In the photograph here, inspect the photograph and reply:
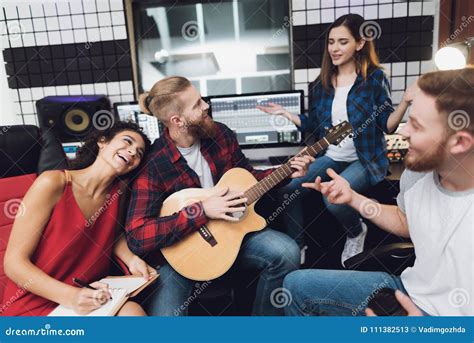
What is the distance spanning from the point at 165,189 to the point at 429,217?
0.89m

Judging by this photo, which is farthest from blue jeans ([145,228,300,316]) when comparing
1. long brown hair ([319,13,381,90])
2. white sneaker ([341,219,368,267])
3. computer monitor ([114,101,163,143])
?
long brown hair ([319,13,381,90])

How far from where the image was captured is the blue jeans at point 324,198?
1351 mm

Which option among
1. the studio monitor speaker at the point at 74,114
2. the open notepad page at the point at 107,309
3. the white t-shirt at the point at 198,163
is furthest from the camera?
the studio monitor speaker at the point at 74,114

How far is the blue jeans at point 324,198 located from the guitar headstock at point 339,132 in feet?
0.30

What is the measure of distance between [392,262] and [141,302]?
891mm

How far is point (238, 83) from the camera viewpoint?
1558 millimetres

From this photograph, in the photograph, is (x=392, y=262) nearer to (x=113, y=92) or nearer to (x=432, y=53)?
(x=432, y=53)

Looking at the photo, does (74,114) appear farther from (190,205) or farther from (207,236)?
(207,236)

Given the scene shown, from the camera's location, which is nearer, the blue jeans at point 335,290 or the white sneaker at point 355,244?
the blue jeans at point 335,290

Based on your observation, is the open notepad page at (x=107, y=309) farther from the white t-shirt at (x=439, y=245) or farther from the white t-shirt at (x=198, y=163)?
the white t-shirt at (x=439, y=245)

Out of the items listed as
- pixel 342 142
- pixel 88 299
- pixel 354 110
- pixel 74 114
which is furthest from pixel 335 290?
pixel 74 114

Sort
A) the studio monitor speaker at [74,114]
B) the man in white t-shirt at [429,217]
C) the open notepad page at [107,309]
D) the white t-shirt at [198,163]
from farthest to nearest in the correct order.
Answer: the studio monitor speaker at [74,114] → the white t-shirt at [198,163] → the open notepad page at [107,309] → the man in white t-shirt at [429,217]

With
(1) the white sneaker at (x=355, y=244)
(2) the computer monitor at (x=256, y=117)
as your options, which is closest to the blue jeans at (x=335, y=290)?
(1) the white sneaker at (x=355, y=244)

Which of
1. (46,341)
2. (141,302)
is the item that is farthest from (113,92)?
(46,341)
